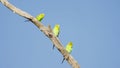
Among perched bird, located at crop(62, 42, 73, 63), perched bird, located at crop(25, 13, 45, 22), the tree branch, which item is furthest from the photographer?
perched bird, located at crop(25, 13, 45, 22)

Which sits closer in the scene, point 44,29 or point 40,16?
point 44,29

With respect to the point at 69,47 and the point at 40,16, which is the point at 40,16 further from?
the point at 69,47

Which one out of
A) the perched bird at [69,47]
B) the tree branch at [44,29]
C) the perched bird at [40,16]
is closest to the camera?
the tree branch at [44,29]

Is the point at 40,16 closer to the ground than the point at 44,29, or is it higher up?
higher up

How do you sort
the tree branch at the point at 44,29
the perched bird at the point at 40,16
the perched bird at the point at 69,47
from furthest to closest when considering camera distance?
the perched bird at the point at 40,16
the perched bird at the point at 69,47
the tree branch at the point at 44,29

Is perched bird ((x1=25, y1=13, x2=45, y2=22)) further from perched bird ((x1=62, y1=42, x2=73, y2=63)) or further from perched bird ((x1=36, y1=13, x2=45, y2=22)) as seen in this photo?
perched bird ((x1=62, y1=42, x2=73, y2=63))

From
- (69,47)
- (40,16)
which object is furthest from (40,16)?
(69,47)

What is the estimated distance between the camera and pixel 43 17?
3.37 metres

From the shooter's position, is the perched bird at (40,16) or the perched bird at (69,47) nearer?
the perched bird at (69,47)

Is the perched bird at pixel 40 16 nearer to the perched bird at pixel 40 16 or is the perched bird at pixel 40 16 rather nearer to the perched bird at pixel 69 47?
the perched bird at pixel 40 16

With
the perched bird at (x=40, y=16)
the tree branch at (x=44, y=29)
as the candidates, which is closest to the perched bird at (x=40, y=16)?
the perched bird at (x=40, y=16)

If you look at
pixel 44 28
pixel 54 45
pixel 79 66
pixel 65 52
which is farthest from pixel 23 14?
pixel 79 66

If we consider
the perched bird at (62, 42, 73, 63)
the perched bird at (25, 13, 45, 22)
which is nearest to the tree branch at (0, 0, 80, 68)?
the perched bird at (62, 42, 73, 63)

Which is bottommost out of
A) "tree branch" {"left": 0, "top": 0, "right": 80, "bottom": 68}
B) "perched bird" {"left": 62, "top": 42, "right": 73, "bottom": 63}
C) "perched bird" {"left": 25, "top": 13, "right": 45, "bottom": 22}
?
"tree branch" {"left": 0, "top": 0, "right": 80, "bottom": 68}
